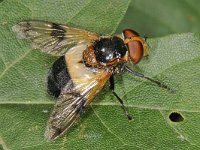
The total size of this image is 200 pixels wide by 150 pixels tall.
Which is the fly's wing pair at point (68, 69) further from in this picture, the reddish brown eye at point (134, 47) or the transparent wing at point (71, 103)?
the reddish brown eye at point (134, 47)

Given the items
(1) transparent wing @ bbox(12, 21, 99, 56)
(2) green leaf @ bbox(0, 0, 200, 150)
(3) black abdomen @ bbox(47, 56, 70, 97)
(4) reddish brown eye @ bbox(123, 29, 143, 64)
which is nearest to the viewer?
A: (2) green leaf @ bbox(0, 0, 200, 150)

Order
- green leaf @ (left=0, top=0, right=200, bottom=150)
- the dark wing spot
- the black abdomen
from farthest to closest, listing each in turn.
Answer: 1. the dark wing spot
2. the black abdomen
3. green leaf @ (left=0, top=0, right=200, bottom=150)

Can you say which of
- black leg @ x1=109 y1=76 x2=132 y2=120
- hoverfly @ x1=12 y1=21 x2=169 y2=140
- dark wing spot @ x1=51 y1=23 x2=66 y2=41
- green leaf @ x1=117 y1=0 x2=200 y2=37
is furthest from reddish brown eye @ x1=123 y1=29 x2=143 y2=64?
green leaf @ x1=117 y1=0 x2=200 y2=37

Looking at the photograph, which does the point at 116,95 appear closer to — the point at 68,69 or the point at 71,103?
the point at 71,103

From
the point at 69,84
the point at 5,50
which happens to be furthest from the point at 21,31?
the point at 69,84

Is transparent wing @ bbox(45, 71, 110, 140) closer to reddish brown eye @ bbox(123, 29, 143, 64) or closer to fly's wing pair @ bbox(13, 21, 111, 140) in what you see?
fly's wing pair @ bbox(13, 21, 111, 140)

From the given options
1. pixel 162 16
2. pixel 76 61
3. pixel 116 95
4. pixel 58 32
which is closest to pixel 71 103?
pixel 116 95

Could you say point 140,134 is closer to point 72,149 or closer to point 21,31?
point 72,149
